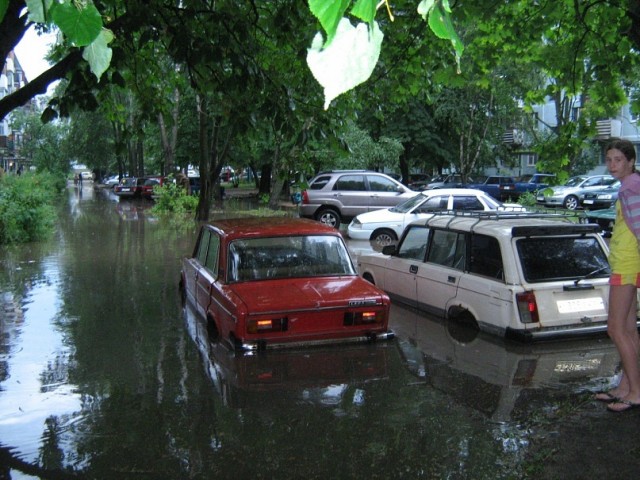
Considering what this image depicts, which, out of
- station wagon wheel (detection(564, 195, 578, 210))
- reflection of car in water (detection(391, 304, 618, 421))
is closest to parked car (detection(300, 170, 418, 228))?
reflection of car in water (detection(391, 304, 618, 421))

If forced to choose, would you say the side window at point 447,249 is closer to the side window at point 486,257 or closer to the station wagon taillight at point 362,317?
the side window at point 486,257

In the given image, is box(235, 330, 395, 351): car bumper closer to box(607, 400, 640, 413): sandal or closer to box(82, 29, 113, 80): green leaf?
box(607, 400, 640, 413): sandal

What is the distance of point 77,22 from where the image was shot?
1.92 m

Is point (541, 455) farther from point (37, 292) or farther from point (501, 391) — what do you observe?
point (37, 292)

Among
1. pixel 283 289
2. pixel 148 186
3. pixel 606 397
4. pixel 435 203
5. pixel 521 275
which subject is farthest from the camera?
pixel 148 186

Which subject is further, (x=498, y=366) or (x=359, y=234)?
(x=359, y=234)

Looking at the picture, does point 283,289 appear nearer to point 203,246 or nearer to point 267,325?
point 267,325

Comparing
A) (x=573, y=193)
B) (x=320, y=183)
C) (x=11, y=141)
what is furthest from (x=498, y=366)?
(x=11, y=141)

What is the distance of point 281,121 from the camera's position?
27.0 feet

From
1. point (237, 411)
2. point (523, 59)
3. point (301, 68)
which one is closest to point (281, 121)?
point (301, 68)

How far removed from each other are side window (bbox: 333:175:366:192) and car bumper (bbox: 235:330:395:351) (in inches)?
597

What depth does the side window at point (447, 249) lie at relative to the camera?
8.45 metres

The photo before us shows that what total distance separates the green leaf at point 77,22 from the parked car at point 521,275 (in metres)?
6.15

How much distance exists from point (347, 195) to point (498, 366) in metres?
15.8
